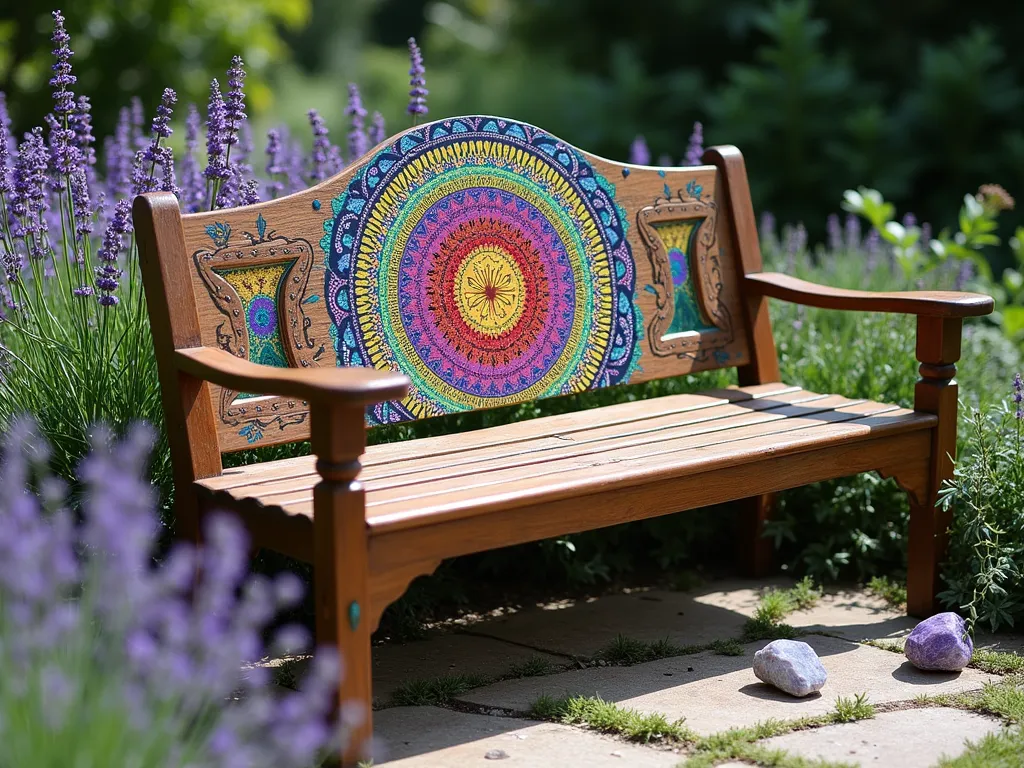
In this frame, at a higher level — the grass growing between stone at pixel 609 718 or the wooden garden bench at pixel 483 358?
the wooden garden bench at pixel 483 358

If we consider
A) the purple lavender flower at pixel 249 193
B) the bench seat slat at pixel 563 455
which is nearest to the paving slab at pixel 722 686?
the bench seat slat at pixel 563 455

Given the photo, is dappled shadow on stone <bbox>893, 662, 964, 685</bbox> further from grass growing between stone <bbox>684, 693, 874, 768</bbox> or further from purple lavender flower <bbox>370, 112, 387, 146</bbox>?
purple lavender flower <bbox>370, 112, 387, 146</bbox>

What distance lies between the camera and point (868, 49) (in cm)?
1024

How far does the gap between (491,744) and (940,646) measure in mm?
1199

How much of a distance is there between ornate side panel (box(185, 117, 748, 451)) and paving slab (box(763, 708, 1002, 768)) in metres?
1.22

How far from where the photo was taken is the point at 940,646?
318cm

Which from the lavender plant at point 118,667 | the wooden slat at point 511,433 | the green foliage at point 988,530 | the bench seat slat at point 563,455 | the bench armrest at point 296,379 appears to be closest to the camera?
the lavender plant at point 118,667

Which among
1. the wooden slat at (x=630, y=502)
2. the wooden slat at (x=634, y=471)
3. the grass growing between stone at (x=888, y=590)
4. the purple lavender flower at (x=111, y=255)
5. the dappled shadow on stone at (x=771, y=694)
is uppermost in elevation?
the purple lavender flower at (x=111, y=255)

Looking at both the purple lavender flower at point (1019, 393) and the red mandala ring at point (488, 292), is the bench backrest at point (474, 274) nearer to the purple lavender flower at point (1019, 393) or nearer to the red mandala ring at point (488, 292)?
the red mandala ring at point (488, 292)

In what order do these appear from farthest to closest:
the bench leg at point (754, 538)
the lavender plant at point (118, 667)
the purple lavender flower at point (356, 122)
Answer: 1. the bench leg at point (754, 538)
2. the purple lavender flower at point (356, 122)
3. the lavender plant at point (118, 667)

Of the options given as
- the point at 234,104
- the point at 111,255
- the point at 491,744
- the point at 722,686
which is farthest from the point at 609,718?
the point at 234,104

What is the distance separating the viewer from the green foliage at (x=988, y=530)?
3479mm

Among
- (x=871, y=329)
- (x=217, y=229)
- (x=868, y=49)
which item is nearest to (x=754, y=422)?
(x=871, y=329)

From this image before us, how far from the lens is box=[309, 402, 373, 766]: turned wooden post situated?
2520 millimetres
